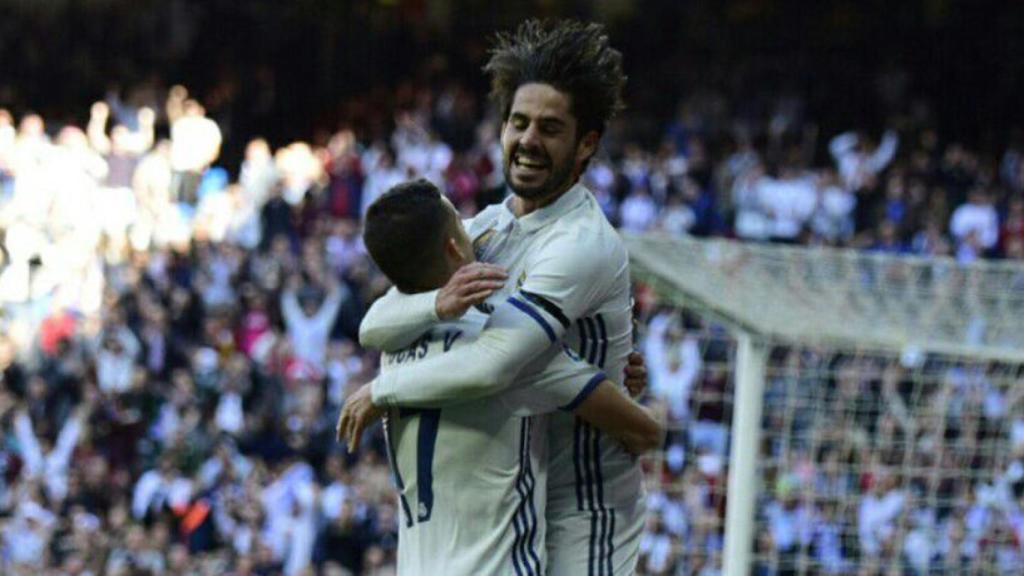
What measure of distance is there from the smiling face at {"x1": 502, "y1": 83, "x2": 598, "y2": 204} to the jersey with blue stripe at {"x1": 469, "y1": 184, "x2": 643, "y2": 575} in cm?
7

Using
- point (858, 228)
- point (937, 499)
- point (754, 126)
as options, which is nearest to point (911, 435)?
point (937, 499)

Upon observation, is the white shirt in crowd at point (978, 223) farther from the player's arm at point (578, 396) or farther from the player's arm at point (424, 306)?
the player's arm at point (424, 306)

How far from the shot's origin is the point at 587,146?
517 centimetres

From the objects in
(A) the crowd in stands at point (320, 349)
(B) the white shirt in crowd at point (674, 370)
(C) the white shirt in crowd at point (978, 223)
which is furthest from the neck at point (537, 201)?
(C) the white shirt in crowd at point (978, 223)

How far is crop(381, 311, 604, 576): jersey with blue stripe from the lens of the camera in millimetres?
4965

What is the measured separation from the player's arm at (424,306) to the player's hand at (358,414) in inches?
4.8

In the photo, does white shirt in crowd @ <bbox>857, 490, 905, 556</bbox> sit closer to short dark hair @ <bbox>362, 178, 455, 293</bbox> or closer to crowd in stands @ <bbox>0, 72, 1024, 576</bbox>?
crowd in stands @ <bbox>0, 72, 1024, 576</bbox>

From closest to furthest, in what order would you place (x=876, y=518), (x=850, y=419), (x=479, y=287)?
1. (x=479, y=287)
2. (x=876, y=518)
3. (x=850, y=419)

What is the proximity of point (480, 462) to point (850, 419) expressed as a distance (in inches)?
330

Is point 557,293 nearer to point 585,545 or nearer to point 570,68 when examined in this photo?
point 570,68

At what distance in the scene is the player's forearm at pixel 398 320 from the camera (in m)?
4.88

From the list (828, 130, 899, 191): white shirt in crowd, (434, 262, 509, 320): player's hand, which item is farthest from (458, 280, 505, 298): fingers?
(828, 130, 899, 191): white shirt in crowd

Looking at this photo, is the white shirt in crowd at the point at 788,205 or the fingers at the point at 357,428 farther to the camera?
the white shirt in crowd at the point at 788,205

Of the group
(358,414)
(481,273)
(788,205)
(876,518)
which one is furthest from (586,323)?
(788,205)
